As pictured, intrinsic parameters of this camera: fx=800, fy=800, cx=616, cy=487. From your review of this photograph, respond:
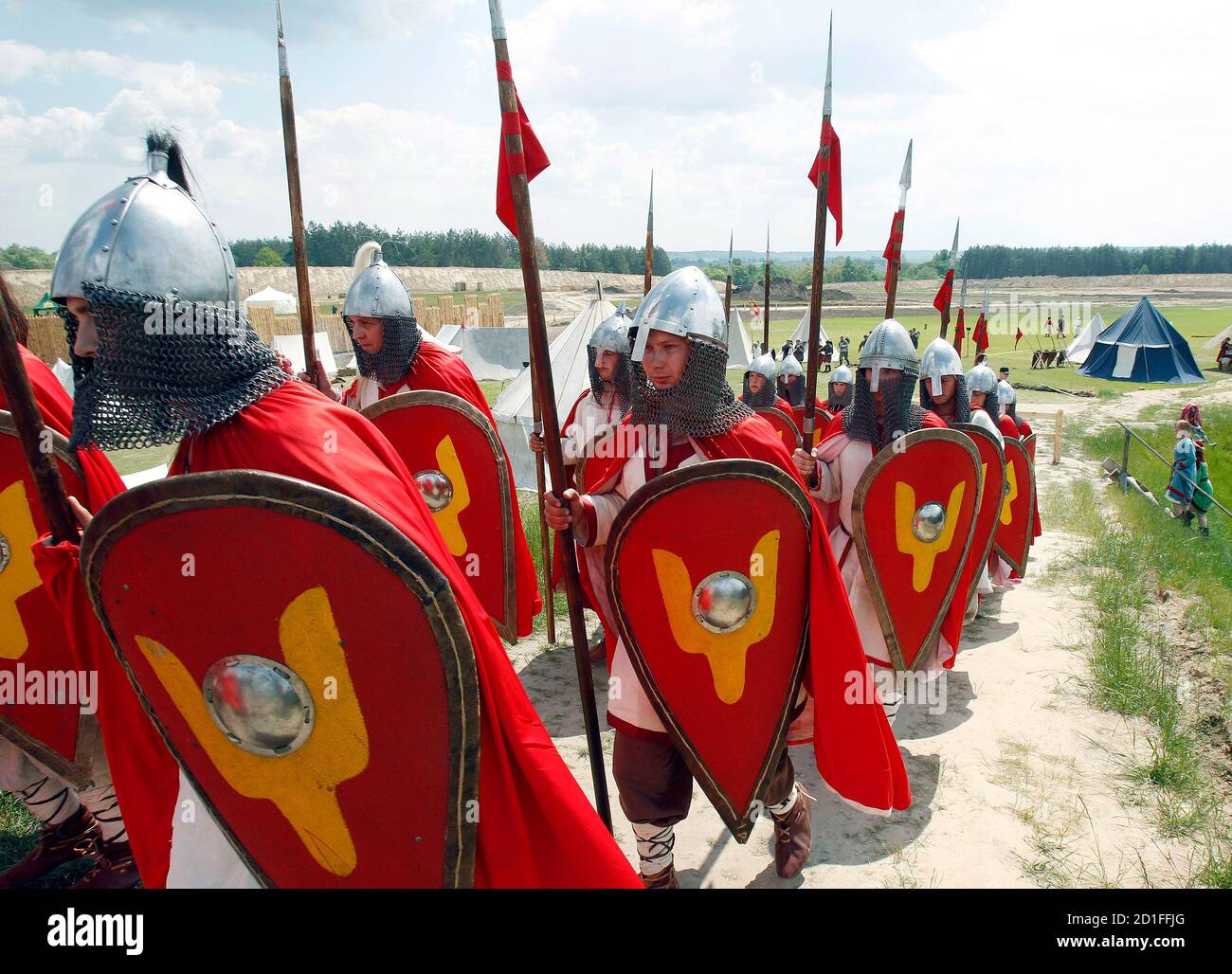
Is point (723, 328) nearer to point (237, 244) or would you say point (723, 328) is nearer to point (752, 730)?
point (752, 730)

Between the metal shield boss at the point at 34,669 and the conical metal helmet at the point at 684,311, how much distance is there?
2292 mm

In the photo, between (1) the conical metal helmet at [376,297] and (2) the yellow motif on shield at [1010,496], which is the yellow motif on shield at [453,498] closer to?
(1) the conical metal helmet at [376,297]

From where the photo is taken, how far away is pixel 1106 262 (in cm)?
8519

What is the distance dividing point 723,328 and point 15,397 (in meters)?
2.29

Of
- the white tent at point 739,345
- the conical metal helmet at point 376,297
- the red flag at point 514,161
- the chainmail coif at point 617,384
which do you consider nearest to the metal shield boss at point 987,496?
the chainmail coif at point 617,384

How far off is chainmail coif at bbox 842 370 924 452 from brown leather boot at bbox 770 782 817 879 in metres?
1.94

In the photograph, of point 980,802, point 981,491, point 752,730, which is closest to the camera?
point 752,730

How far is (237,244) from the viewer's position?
7719 centimetres

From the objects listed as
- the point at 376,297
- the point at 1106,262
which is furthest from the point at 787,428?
the point at 1106,262

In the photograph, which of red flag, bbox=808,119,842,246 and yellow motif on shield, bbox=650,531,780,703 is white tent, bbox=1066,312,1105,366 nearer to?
red flag, bbox=808,119,842,246

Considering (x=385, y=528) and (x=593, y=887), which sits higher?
(x=385, y=528)

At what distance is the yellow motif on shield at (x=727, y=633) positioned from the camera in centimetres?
266

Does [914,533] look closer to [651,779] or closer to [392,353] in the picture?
[651,779]
